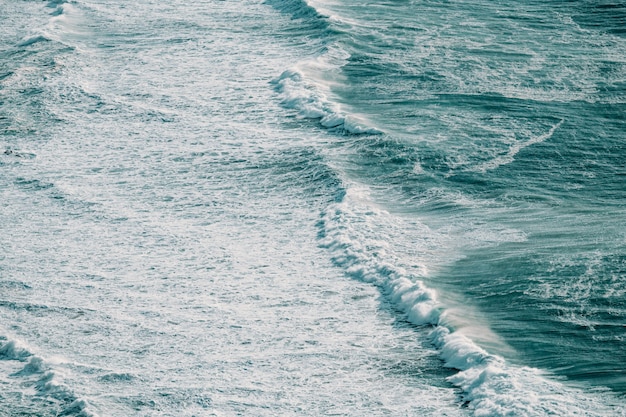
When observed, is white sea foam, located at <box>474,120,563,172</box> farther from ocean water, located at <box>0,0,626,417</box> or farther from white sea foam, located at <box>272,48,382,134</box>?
white sea foam, located at <box>272,48,382,134</box>

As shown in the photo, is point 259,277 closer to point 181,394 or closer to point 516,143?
point 181,394

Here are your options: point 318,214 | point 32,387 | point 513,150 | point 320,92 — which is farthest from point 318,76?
point 32,387

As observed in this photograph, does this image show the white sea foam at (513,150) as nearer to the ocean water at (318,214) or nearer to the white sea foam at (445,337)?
the ocean water at (318,214)

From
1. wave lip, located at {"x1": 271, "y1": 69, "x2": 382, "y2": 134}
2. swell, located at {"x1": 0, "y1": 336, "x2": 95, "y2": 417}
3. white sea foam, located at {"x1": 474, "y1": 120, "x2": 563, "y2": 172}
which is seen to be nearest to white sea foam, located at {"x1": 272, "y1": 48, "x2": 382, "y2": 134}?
wave lip, located at {"x1": 271, "y1": 69, "x2": 382, "y2": 134}

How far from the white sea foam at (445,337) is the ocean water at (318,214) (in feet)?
0.10

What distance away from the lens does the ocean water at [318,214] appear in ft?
30.7

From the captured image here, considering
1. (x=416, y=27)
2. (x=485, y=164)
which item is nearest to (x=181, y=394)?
(x=485, y=164)

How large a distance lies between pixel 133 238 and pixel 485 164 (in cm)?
556

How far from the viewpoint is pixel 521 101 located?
1599 cm

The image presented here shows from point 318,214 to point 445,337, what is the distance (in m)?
3.57

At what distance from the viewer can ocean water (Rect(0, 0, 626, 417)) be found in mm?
9352

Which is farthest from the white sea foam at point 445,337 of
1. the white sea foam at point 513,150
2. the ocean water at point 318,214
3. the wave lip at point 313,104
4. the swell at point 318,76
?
the swell at point 318,76

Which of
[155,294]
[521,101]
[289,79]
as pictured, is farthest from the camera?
[289,79]

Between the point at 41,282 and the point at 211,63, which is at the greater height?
the point at 211,63
